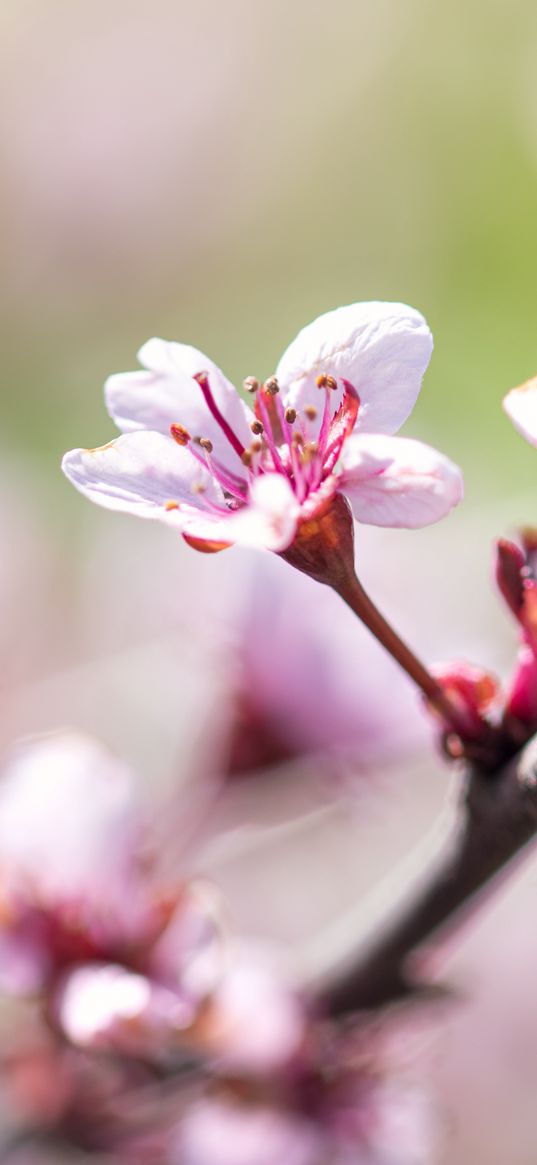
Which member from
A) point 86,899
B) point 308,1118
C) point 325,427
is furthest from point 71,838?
point 325,427

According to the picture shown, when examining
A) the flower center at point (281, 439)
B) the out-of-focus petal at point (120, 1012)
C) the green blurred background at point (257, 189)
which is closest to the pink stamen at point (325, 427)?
the flower center at point (281, 439)

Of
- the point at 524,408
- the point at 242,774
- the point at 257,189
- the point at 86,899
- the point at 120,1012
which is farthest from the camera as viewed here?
the point at 257,189

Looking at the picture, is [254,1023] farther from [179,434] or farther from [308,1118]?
[179,434]

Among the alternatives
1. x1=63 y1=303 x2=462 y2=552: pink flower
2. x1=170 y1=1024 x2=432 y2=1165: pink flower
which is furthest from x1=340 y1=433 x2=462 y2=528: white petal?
x1=170 y1=1024 x2=432 y2=1165: pink flower

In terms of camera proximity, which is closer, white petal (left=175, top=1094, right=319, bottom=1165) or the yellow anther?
the yellow anther

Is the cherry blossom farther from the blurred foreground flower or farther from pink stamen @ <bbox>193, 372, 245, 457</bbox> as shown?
pink stamen @ <bbox>193, 372, 245, 457</bbox>

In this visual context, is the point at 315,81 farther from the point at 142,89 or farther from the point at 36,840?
the point at 36,840

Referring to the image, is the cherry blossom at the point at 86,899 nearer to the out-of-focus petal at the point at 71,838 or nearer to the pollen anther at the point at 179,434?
the out-of-focus petal at the point at 71,838

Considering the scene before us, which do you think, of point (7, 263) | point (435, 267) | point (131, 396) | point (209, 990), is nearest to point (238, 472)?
point (131, 396)
